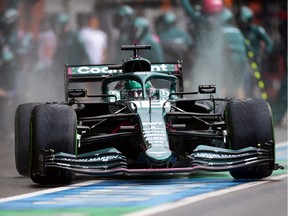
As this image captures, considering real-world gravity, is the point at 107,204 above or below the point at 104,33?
below

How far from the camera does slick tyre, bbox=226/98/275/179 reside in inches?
545

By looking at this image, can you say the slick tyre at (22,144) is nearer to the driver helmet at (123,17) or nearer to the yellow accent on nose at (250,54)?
the driver helmet at (123,17)

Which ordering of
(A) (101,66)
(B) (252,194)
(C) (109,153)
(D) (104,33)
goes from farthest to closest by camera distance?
(D) (104,33)
(A) (101,66)
(C) (109,153)
(B) (252,194)

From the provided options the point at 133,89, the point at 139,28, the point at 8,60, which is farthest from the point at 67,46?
the point at 133,89

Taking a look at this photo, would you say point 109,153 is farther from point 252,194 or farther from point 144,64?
point 144,64

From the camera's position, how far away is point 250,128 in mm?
13883

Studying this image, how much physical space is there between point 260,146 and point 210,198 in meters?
2.40

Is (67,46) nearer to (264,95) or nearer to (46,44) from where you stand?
(46,44)

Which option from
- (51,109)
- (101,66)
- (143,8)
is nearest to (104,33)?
(143,8)

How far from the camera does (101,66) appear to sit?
17.7 metres

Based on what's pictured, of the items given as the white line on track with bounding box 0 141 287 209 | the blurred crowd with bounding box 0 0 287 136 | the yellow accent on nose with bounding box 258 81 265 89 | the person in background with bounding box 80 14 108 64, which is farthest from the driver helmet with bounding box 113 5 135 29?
the white line on track with bounding box 0 141 287 209

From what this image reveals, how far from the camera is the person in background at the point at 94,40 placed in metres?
26.7

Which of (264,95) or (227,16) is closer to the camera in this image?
(264,95)

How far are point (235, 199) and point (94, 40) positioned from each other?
15760 millimetres
